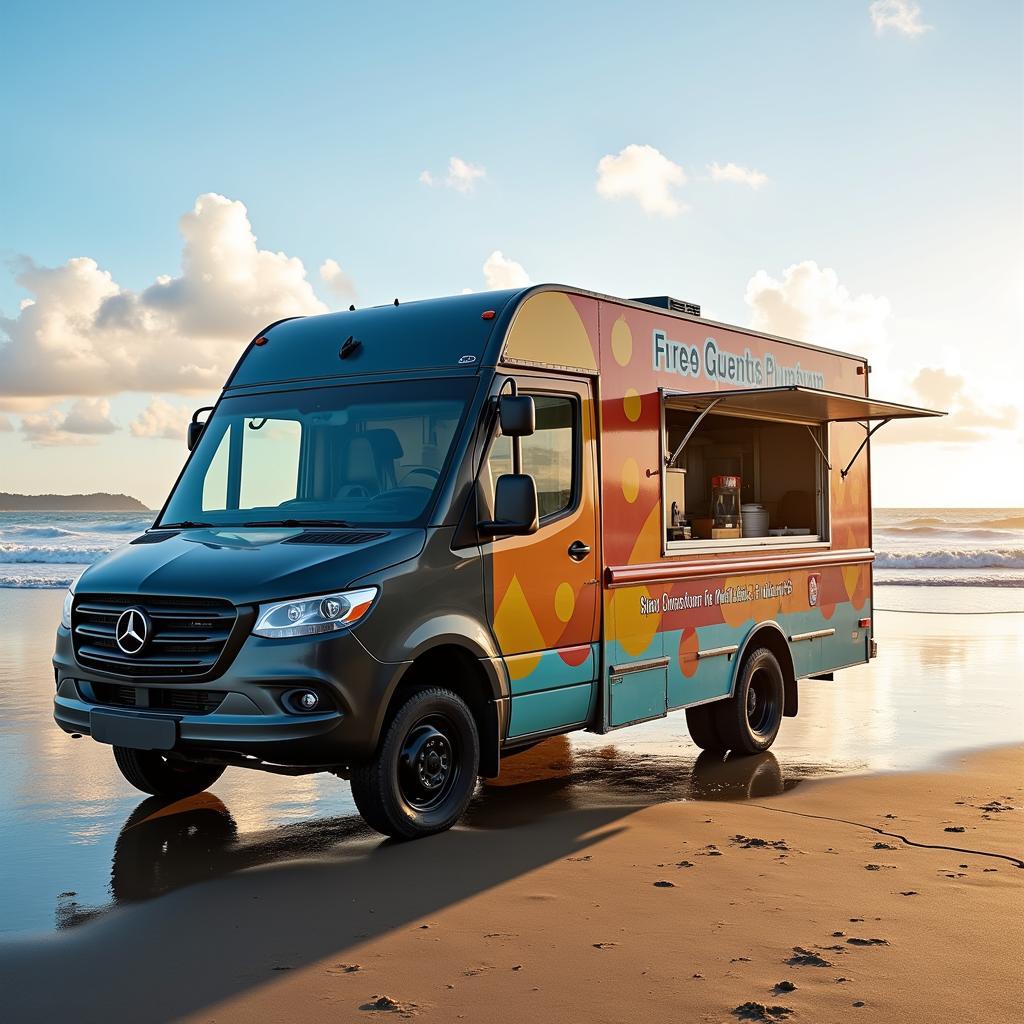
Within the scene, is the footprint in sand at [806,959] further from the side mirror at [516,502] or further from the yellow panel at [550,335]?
the yellow panel at [550,335]

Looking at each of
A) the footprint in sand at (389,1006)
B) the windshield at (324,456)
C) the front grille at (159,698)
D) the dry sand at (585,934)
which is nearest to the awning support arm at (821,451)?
the dry sand at (585,934)

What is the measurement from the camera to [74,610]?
275 inches

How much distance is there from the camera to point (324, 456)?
755 cm

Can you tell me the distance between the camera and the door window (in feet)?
24.7

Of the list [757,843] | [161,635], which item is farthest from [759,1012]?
[161,635]

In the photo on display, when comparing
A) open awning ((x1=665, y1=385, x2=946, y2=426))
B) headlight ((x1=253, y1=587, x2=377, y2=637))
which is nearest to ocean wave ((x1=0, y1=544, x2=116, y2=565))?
open awning ((x1=665, y1=385, x2=946, y2=426))

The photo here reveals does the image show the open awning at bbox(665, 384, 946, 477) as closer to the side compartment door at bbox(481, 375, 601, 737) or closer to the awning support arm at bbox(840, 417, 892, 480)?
the awning support arm at bbox(840, 417, 892, 480)

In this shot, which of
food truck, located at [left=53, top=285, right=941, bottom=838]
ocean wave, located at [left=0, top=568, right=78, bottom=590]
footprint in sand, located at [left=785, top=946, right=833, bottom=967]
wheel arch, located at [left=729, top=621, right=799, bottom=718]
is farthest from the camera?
ocean wave, located at [left=0, top=568, right=78, bottom=590]

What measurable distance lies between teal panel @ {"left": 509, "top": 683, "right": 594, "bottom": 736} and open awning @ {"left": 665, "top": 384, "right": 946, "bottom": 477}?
198 cm

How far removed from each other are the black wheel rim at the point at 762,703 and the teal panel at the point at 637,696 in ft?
5.40

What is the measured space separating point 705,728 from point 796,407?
8.68 ft

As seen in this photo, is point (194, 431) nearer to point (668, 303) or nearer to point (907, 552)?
point (668, 303)

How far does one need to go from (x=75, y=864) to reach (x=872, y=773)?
5244 millimetres

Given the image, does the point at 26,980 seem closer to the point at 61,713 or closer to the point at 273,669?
the point at 273,669
